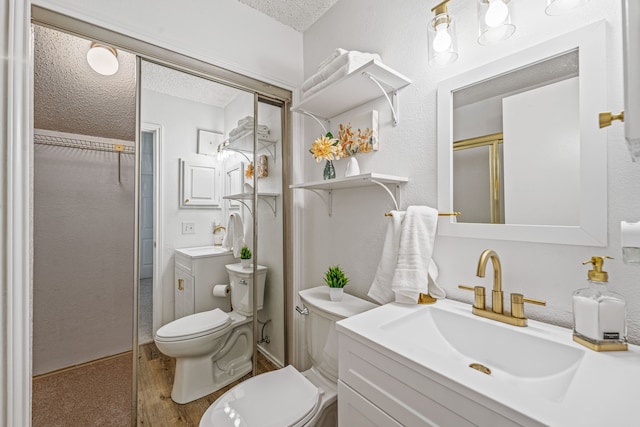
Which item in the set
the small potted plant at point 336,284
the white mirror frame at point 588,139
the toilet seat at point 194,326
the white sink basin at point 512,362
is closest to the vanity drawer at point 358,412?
the white sink basin at point 512,362

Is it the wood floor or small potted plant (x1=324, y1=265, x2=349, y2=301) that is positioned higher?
small potted plant (x1=324, y1=265, x2=349, y2=301)

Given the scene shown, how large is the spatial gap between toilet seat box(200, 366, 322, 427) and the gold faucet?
2.44 ft

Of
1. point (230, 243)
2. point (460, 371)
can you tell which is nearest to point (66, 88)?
point (230, 243)

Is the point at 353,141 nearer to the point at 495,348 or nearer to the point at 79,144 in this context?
the point at 495,348

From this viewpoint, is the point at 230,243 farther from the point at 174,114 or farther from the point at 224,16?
the point at 224,16

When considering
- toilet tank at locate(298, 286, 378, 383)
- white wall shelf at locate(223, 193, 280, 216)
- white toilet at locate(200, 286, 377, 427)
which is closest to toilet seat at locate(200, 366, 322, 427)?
white toilet at locate(200, 286, 377, 427)

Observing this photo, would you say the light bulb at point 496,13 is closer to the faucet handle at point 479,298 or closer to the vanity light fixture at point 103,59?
the faucet handle at point 479,298

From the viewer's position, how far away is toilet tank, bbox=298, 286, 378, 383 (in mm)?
1159

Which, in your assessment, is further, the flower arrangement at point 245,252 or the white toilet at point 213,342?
the flower arrangement at point 245,252

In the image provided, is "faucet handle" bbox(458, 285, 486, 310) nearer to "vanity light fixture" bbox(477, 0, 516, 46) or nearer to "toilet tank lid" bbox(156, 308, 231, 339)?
"vanity light fixture" bbox(477, 0, 516, 46)

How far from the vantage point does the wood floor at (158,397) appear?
4.09 feet

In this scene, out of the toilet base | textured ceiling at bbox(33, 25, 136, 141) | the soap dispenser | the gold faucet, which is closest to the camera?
the soap dispenser

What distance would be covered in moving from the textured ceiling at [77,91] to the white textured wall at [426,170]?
37.8 inches

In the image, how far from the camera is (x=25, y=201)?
0.99 meters
